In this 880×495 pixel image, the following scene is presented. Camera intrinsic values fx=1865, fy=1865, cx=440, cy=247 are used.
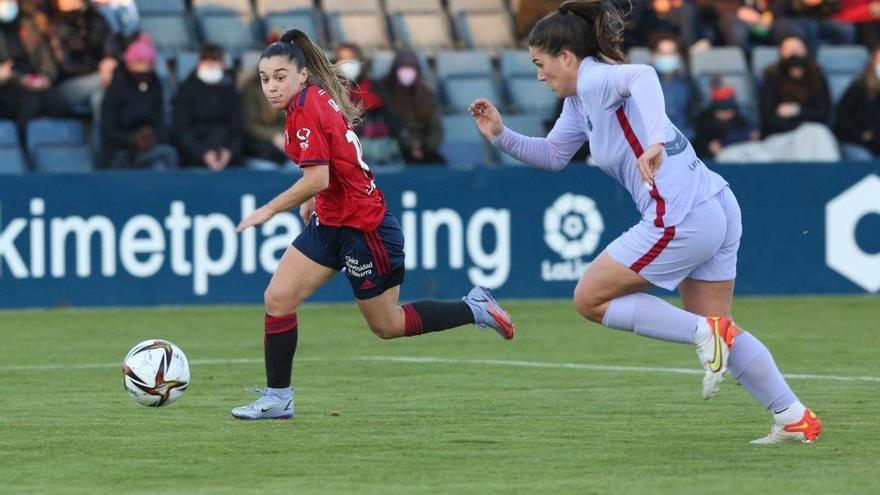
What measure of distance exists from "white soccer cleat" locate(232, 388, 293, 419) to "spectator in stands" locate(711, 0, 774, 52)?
12980mm

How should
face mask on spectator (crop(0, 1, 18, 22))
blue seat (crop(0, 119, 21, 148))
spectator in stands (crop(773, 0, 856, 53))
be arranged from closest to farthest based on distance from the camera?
blue seat (crop(0, 119, 21, 148)) < face mask on spectator (crop(0, 1, 18, 22)) < spectator in stands (crop(773, 0, 856, 53))

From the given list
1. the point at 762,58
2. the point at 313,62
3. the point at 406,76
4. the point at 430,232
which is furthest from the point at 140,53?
the point at 313,62

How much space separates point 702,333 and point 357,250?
213 cm

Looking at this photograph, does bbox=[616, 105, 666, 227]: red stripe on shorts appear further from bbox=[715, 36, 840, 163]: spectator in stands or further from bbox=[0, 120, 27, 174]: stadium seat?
bbox=[715, 36, 840, 163]: spectator in stands

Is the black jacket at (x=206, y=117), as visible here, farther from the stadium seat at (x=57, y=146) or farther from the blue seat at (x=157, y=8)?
the blue seat at (x=157, y=8)

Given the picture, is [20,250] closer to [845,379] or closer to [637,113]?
[845,379]

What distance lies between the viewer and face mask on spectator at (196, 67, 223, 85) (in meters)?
17.2

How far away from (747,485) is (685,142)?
1634 millimetres

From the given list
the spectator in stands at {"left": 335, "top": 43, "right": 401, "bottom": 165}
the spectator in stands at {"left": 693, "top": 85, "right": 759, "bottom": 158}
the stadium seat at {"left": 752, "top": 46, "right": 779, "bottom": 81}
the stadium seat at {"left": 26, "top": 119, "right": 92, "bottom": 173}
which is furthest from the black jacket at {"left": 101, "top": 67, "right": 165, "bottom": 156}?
the stadium seat at {"left": 752, "top": 46, "right": 779, "bottom": 81}

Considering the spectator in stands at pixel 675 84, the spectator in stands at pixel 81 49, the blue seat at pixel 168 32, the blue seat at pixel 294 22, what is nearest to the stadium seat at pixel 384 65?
the blue seat at pixel 294 22

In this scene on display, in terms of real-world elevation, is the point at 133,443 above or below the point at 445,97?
below

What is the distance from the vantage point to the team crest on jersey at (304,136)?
28.2 feet

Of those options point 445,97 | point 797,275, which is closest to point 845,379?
point 797,275

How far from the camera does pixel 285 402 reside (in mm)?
8945
